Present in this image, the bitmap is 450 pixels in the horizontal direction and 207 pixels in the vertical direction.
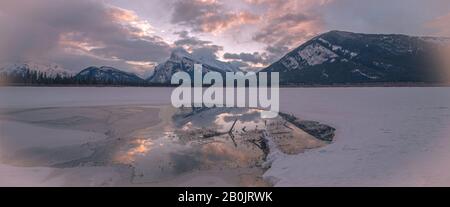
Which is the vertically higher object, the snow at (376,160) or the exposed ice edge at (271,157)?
the snow at (376,160)

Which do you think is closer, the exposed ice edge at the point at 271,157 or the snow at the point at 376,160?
the snow at the point at 376,160

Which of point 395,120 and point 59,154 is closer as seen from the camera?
point 59,154

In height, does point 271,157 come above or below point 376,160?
below

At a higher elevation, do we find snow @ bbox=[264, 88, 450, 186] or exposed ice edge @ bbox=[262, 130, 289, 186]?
snow @ bbox=[264, 88, 450, 186]

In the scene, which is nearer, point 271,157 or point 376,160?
point 376,160

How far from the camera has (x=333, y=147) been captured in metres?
10.5

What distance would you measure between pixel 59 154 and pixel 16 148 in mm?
2131

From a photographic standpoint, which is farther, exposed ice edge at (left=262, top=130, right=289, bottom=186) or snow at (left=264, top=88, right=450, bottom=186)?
exposed ice edge at (left=262, top=130, right=289, bottom=186)

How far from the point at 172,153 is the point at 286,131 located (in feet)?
22.7
